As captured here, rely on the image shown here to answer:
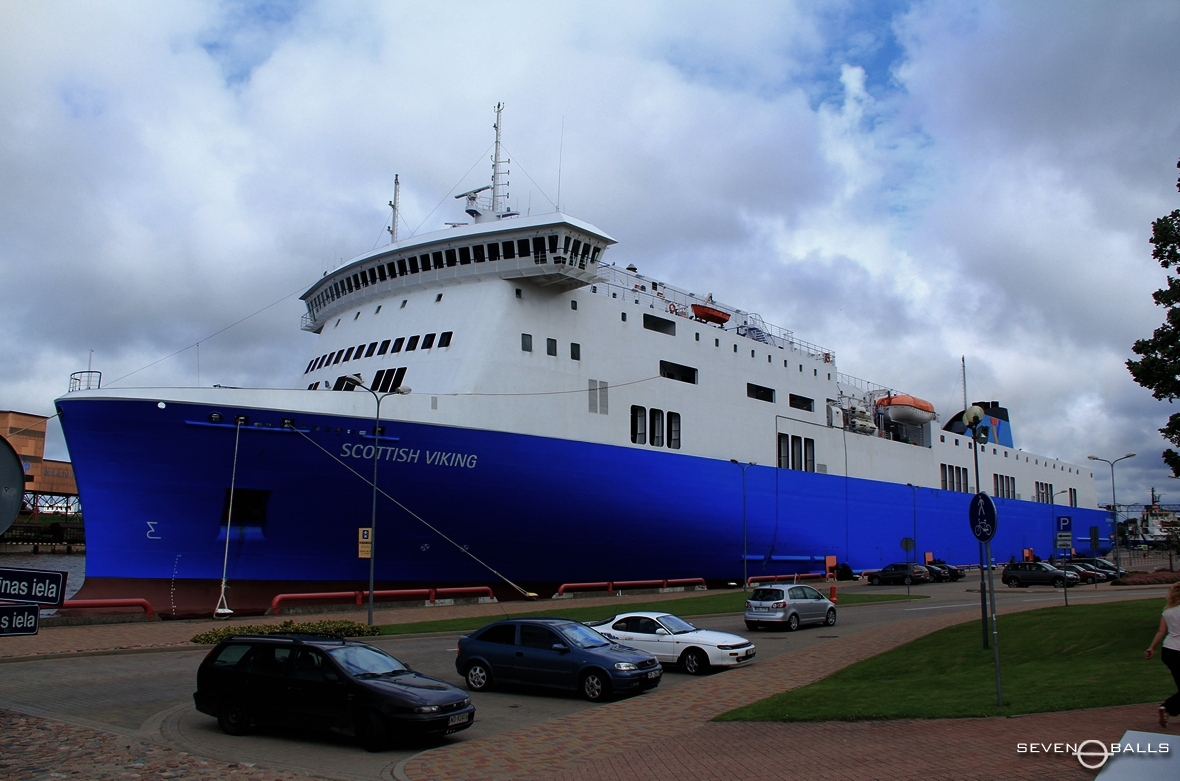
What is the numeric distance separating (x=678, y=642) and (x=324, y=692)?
730cm

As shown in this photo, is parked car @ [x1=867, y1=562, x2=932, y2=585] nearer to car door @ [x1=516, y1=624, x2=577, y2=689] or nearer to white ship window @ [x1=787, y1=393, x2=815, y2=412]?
white ship window @ [x1=787, y1=393, x2=815, y2=412]

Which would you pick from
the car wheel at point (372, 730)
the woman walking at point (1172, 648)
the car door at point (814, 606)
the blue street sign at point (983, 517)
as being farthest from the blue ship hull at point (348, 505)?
the woman walking at point (1172, 648)

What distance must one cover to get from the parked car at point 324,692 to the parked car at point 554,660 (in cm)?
271

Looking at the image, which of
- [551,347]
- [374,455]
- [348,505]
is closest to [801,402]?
[551,347]

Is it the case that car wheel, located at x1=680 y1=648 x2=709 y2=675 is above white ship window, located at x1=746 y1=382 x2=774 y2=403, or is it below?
below

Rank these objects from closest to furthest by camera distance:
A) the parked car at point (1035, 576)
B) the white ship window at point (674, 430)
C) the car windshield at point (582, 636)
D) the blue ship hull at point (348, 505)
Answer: the car windshield at point (582, 636), the blue ship hull at point (348, 505), the white ship window at point (674, 430), the parked car at point (1035, 576)

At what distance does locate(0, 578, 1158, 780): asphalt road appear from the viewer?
29.7 feet

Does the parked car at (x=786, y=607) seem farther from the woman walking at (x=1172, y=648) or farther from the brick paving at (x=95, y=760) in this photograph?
the brick paving at (x=95, y=760)

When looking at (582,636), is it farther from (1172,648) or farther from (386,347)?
(386,347)

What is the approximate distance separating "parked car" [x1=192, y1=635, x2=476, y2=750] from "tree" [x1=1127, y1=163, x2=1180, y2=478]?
12077 mm

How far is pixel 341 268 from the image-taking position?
2800 centimetres

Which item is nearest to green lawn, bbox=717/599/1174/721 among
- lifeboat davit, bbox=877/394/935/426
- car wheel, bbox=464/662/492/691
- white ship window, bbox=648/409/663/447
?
car wheel, bbox=464/662/492/691

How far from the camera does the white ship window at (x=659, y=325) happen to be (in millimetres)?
29906

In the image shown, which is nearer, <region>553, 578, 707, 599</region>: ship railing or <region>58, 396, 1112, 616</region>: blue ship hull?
<region>58, 396, 1112, 616</region>: blue ship hull
